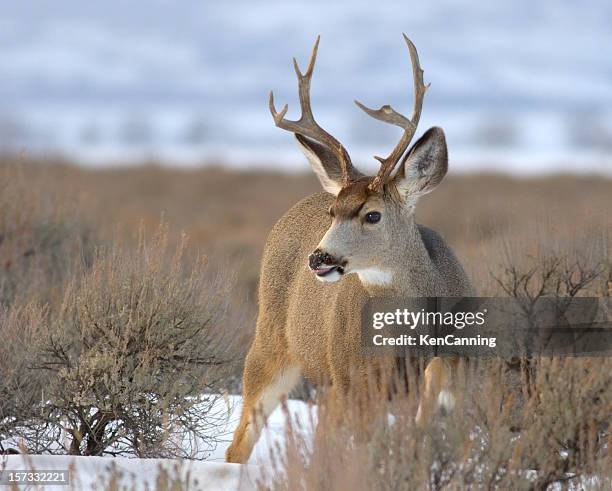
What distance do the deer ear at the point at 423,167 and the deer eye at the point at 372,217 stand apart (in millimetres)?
242

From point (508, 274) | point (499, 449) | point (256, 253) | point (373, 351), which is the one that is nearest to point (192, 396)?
point (373, 351)

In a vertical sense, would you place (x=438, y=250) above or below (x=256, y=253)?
below

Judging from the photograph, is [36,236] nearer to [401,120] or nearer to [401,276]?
[401,120]

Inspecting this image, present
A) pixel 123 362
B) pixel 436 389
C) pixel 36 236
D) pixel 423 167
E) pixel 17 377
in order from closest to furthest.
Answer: pixel 436 389
pixel 423 167
pixel 123 362
pixel 17 377
pixel 36 236

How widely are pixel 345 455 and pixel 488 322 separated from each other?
8.20 ft

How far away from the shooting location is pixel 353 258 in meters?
6.95

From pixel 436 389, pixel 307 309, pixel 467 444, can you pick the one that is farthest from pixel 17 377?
pixel 467 444

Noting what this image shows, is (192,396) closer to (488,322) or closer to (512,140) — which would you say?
(488,322)

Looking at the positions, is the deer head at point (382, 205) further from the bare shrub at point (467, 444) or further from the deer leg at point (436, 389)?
the bare shrub at point (467, 444)

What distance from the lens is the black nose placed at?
22.3 ft

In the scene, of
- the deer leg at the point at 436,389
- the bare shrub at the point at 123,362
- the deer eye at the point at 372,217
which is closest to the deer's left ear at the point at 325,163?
the deer eye at the point at 372,217

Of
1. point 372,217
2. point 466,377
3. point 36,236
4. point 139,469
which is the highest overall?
point 36,236

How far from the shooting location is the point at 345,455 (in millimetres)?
5035

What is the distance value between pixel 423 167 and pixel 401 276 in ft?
2.20
